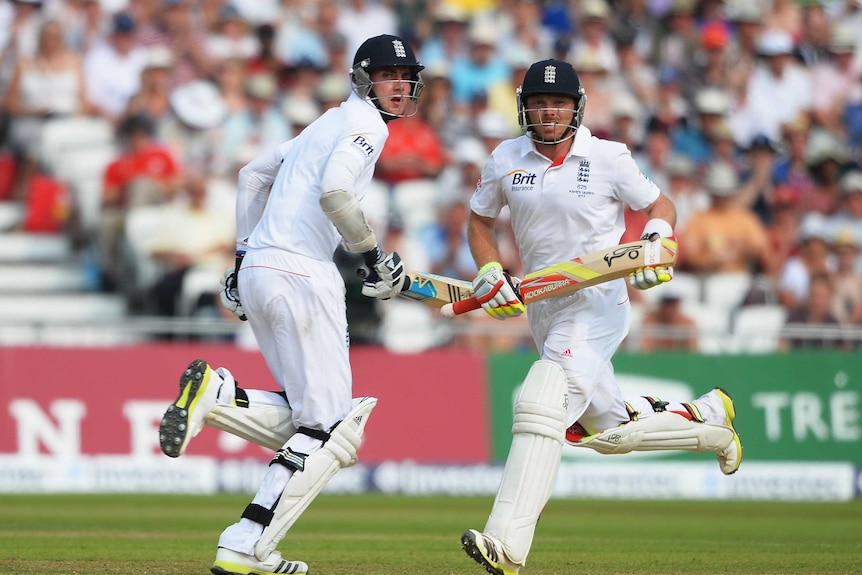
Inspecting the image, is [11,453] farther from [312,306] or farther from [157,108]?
[312,306]

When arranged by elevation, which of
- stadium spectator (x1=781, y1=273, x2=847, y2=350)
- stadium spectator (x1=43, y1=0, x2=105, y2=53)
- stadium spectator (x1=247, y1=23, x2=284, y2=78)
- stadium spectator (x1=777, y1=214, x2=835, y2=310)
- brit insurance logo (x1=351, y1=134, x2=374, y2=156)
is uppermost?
stadium spectator (x1=43, y1=0, x2=105, y2=53)

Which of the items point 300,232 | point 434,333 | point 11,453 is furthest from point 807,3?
→ point 300,232

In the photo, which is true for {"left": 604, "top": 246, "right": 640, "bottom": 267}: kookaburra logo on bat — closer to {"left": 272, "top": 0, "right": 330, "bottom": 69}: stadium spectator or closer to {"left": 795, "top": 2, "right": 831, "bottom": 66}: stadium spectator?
{"left": 272, "top": 0, "right": 330, "bottom": 69}: stadium spectator

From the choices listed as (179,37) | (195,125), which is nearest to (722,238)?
(195,125)

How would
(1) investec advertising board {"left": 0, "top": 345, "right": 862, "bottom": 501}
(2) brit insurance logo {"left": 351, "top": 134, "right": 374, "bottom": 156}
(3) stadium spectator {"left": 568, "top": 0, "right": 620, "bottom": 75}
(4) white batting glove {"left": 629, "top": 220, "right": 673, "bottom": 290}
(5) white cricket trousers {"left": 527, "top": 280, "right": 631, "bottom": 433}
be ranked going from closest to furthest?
(2) brit insurance logo {"left": 351, "top": 134, "right": 374, "bottom": 156}, (4) white batting glove {"left": 629, "top": 220, "right": 673, "bottom": 290}, (5) white cricket trousers {"left": 527, "top": 280, "right": 631, "bottom": 433}, (1) investec advertising board {"left": 0, "top": 345, "right": 862, "bottom": 501}, (3) stadium spectator {"left": 568, "top": 0, "right": 620, "bottom": 75}

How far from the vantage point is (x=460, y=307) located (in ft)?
23.0

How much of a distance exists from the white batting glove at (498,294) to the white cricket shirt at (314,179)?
72 centimetres

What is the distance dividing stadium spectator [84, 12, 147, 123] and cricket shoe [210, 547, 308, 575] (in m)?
9.17

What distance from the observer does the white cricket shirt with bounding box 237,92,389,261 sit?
6.39 meters

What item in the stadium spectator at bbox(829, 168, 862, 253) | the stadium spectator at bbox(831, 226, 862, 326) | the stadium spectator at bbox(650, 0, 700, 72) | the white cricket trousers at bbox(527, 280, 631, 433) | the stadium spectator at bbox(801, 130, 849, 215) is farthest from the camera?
the stadium spectator at bbox(650, 0, 700, 72)

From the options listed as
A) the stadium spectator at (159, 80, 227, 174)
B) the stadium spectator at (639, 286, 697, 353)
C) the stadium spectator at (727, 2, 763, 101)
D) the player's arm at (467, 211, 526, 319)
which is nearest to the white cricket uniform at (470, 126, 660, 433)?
the player's arm at (467, 211, 526, 319)

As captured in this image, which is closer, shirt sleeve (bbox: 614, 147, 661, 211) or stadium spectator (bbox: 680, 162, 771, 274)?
shirt sleeve (bbox: 614, 147, 661, 211)

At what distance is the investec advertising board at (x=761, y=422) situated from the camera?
12789 millimetres

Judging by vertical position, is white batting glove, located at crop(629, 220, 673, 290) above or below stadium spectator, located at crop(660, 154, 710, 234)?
above
